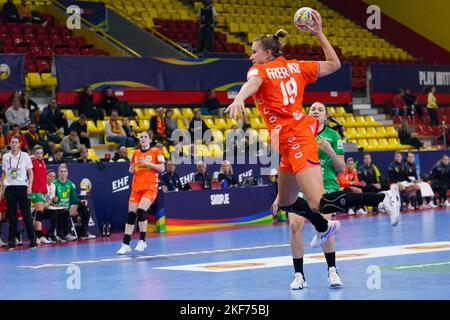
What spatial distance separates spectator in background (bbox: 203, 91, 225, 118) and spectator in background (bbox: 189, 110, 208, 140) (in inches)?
101

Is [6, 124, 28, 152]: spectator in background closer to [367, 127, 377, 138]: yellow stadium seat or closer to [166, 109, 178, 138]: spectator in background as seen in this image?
[166, 109, 178, 138]: spectator in background

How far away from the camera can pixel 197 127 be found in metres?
24.6

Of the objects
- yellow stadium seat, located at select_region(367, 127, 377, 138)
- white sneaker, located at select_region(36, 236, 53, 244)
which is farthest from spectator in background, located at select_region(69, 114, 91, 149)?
yellow stadium seat, located at select_region(367, 127, 377, 138)

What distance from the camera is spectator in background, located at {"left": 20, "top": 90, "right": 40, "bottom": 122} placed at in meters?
22.4

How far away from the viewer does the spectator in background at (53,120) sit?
73.5 feet

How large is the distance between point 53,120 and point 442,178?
1166 centimetres

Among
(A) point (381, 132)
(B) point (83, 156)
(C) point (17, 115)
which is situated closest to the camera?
(B) point (83, 156)

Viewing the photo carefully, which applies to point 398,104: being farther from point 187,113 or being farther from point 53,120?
point 53,120

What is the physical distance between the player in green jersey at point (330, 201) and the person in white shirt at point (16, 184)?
26.4ft

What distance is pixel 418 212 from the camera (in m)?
24.3

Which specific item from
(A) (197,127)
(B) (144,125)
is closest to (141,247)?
(A) (197,127)

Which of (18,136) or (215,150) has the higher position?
(18,136)

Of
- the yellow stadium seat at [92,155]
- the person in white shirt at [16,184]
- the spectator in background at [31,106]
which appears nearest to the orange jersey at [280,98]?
the person in white shirt at [16,184]

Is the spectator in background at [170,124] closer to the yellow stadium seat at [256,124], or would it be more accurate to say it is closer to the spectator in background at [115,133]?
the spectator in background at [115,133]
